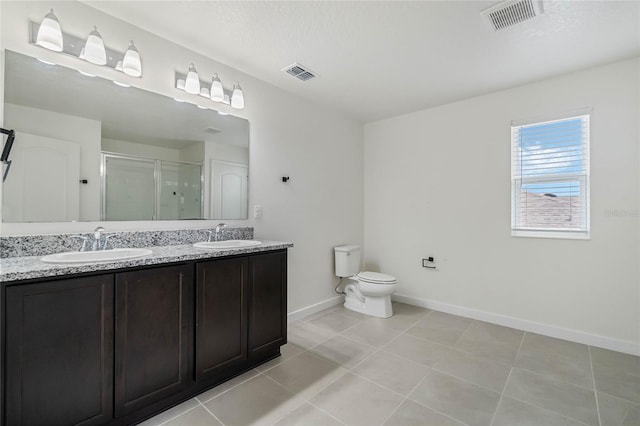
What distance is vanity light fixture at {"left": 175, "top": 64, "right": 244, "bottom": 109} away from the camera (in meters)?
2.19

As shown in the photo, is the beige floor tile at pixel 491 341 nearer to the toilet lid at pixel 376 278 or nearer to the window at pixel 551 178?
the toilet lid at pixel 376 278

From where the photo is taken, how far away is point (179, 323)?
1.67m

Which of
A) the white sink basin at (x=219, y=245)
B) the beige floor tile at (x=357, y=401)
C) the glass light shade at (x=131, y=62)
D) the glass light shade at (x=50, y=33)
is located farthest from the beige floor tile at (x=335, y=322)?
the glass light shade at (x=50, y=33)

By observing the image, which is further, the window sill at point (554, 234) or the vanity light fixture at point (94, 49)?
the window sill at point (554, 234)

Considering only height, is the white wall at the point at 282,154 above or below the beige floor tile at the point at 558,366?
above

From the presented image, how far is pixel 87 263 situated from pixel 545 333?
360 cm

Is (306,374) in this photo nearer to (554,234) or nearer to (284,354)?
(284,354)


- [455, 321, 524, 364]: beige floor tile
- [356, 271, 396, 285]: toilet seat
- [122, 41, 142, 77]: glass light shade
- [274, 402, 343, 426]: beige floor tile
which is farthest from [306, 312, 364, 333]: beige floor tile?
[122, 41, 142, 77]: glass light shade

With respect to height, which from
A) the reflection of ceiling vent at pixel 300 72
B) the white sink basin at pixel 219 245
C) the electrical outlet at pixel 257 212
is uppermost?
the reflection of ceiling vent at pixel 300 72

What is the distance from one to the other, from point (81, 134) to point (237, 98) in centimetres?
114

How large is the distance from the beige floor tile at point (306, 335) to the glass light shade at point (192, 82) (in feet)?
7.28

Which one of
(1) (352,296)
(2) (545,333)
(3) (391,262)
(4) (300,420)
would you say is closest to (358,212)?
(3) (391,262)

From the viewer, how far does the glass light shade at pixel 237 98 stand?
246 centimetres

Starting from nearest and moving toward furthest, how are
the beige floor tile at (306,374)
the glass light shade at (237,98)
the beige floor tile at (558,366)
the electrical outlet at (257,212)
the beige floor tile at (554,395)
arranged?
the beige floor tile at (554,395), the beige floor tile at (306,374), the beige floor tile at (558,366), the glass light shade at (237,98), the electrical outlet at (257,212)
